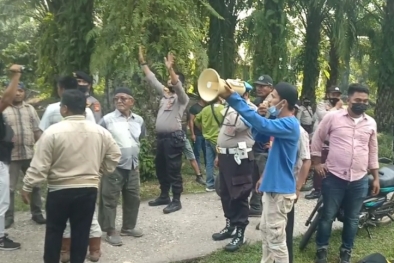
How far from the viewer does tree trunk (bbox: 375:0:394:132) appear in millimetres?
12484

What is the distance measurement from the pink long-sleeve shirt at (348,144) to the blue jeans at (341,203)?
88 mm

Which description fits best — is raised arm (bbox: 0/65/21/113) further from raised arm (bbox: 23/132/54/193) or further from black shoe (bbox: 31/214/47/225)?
black shoe (bbox: 31/214/47/225)

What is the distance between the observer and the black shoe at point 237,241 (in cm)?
549

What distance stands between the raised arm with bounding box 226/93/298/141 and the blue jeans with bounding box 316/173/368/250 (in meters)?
1.14

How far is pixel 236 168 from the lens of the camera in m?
5.58

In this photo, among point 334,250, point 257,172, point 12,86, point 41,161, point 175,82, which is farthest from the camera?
point 257,172

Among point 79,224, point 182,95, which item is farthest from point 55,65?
point 79,224

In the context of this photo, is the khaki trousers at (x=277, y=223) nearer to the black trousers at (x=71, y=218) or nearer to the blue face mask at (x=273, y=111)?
the blue face mask at (x=273, y=111)

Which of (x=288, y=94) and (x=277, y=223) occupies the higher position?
(x=288, y=94)

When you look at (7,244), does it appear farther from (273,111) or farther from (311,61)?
(311,61)

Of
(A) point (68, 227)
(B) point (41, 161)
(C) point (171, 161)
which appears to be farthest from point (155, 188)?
(B) point (41, 161)

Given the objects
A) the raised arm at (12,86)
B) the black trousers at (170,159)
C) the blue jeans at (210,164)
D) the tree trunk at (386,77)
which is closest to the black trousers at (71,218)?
the raised arm at (12,86)

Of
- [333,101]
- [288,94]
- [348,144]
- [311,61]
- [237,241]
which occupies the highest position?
[311,61]

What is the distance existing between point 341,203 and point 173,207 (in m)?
2.44
